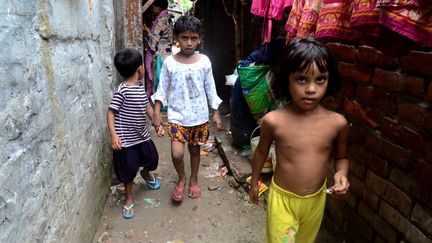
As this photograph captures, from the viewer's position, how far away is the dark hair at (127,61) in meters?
2.85

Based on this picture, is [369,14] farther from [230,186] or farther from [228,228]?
[230,186]

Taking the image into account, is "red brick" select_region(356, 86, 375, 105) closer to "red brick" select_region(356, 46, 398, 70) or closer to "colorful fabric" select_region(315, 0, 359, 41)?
"red brick" select_region(356, 46, 398, 70)

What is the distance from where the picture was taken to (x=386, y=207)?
6.22 ft

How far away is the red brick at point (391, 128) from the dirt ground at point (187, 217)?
100cm

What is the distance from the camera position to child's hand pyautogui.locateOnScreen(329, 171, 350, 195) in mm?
1654

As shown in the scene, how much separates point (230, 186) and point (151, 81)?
324 centimetres

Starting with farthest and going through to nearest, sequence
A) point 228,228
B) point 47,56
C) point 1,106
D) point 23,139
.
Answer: point 228,228 → point 47,56 → point 23,139 → point 1,106

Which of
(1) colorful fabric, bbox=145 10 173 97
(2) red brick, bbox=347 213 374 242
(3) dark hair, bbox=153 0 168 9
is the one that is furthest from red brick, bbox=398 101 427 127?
(3) dark hair, bbox=153 0 168 9

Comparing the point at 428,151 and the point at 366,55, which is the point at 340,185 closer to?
the point at 428,151

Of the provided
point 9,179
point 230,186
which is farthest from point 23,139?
point 230,186

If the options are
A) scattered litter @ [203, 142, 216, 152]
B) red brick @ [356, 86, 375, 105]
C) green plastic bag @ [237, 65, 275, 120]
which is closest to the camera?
red brick @ [356, 86, 375, 105]

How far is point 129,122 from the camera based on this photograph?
116 inches

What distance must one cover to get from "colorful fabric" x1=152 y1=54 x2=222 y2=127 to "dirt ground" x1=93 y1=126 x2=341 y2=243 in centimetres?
84

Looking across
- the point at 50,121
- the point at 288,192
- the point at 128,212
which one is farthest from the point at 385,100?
the point at 128,212
